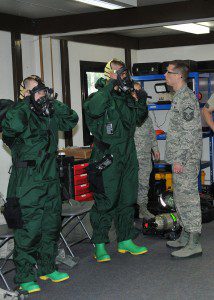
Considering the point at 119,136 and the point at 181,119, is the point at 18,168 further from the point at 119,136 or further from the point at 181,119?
the point at 181,119

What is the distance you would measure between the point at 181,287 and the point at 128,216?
0.95 meters

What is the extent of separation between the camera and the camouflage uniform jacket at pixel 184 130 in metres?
4.59

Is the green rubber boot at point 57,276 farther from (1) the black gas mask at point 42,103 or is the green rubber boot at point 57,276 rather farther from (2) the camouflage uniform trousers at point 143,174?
(2) the camouflage uniform trousers at point 143,174

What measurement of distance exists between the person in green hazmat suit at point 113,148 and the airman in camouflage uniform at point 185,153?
1.09ft

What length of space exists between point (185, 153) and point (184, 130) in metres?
0.20

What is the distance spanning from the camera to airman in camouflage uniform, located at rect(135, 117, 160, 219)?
20.0 ft

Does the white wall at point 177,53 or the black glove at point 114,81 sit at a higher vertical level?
the white wall at point 177,53

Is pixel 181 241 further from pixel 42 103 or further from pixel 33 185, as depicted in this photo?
pixel 42 103

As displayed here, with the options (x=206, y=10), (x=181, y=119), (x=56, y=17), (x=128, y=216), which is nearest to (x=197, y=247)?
(x=128, y=216)

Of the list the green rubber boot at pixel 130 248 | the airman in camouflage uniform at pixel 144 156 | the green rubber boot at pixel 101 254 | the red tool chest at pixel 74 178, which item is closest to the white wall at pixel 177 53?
the airman in camouflage uniform at pixel 144 156

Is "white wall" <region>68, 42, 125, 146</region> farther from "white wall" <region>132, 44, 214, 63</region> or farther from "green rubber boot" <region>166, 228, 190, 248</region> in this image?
"green rubber boot" <region>166, 228, 190, 248</region>

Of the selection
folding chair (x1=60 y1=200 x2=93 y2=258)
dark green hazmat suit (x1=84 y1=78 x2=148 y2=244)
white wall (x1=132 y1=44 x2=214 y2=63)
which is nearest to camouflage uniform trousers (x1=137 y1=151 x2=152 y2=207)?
folding chair (x1=60 y1=200 x2=93 y2=258)

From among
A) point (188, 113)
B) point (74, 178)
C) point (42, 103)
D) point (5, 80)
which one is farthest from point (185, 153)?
point (5, 80)

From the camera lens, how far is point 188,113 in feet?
15.1
